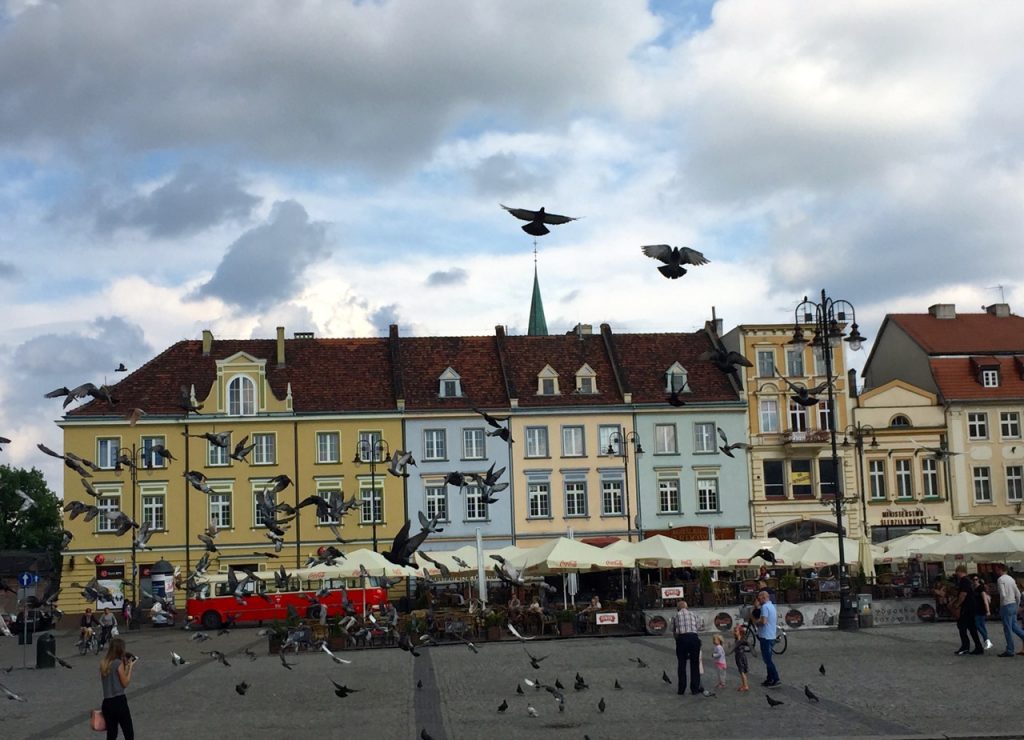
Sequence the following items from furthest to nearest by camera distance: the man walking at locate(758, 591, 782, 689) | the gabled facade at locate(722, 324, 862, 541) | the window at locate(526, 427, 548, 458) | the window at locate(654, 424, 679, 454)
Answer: the window at locate(654, 424, 679, 454), the gabled facade at locate(722, 324, 862, 541), the window at locate(526, 427, 548, 458), the man walking at locate(758, 591, 782, 689)

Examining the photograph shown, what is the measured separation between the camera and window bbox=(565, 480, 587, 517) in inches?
2371

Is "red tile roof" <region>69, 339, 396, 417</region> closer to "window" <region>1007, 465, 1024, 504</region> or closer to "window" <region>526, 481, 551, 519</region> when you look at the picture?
"window" <region>526, 481, 551, 519</region>

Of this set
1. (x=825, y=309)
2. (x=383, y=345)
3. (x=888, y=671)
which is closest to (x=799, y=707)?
(x=888, y=671)

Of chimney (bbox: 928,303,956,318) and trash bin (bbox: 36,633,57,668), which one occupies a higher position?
chimney (bbox: 928,303,956,318)

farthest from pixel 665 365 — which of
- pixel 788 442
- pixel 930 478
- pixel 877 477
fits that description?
pixel 930 478

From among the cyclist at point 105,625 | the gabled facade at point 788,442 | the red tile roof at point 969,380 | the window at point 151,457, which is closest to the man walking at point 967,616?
the cyclist at point 105,625

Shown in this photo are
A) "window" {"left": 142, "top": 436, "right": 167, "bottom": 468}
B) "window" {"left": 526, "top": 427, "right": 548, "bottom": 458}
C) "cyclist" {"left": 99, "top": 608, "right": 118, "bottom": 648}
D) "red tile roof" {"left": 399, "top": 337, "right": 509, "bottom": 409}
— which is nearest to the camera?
"cyclist" {"left": 99, "top": 608, "right": 118, "bottom": 648}

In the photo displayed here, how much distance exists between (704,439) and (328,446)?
17472 mm

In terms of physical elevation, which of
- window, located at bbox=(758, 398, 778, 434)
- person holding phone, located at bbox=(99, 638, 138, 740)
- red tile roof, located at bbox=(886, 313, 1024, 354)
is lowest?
person holding phone, located at bbox=(99, 638, 138, 740)

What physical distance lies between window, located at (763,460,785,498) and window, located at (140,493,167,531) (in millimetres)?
27591

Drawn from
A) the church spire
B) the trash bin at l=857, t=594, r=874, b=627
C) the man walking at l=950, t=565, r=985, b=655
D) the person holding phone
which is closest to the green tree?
the church spire

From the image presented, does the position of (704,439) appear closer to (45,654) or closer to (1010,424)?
(1010,424)

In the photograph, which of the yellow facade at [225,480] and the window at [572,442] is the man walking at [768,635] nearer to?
the yellow facade at [225,480]

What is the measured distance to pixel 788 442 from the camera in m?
61.3
